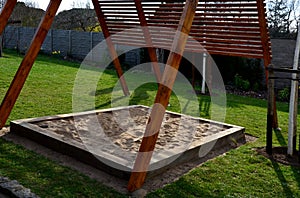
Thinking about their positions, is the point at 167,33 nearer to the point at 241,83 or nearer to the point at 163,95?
the point at 163,95

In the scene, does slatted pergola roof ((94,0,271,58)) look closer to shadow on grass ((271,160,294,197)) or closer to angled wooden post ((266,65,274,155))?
angled wooden post ((266,65,274,155))

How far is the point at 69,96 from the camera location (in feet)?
22.7

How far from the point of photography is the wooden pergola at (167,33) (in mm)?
2877

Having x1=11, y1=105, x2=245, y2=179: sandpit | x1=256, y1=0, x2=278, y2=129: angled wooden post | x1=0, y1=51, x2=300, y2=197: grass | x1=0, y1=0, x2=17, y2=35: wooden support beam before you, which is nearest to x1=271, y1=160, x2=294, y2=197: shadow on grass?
x1=0, y1=51, x2=300, y2=197: grass

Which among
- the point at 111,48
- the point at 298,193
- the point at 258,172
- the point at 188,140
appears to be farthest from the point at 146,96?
the point at 298,193

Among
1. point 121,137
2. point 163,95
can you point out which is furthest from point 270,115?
point 121,137

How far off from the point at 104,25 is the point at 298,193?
4.81 metres

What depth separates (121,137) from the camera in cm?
425

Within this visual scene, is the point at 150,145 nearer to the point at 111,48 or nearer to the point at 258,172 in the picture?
the point at 258,172

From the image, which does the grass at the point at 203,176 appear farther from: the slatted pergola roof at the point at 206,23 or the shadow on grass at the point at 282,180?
the slatted pergola roof at the point at 206,23

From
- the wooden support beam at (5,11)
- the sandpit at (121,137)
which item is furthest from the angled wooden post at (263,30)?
the wooden support beam at (5,11)

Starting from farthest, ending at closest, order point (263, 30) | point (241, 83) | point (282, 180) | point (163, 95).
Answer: point (241, 83), point (263, 30), point (282, 180), point (163, 95)

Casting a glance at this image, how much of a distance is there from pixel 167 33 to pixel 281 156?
2.90 meters

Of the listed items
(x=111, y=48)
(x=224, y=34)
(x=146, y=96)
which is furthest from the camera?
(x=146, y=96)
